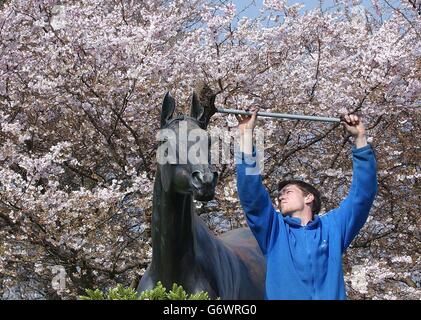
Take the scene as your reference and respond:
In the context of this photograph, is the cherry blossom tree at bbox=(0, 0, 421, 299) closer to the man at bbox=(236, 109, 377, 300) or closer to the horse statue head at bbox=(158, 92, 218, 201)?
the horse statue head at bbox=(158, 92, 218, 201)

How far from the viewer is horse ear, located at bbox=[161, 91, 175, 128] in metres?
4.86

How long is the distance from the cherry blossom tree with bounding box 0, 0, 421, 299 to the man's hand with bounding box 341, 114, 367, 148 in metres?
3.70

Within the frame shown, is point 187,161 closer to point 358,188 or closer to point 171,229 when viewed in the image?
point 171,229

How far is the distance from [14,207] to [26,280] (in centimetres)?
184

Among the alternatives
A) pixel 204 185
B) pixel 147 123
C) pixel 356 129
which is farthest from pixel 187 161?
pixel 147 123

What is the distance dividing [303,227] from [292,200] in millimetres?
169

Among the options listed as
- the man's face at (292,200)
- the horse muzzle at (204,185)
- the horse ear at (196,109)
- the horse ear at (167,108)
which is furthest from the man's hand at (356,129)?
the horse ear at (167,108)

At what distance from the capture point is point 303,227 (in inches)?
158

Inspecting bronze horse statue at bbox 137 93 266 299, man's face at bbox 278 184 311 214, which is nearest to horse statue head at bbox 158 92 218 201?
bronze horse statue at bbox 137 93 266 299

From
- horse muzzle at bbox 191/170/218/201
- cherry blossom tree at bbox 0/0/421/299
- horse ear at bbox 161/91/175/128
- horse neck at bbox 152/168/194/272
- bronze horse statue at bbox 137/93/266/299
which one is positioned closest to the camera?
horse muzzle at bbox 191/170/218/201

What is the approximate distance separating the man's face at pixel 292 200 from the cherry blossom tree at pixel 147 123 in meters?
3.55

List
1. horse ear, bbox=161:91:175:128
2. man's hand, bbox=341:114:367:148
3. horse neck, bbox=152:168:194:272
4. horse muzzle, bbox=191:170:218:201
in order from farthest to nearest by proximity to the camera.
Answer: horse ear, bbox=161:91:175:128
horse neck, bbox=152:168:194:272
horse muzzle, bbox=191:170:218:201
man's hand, bbox=341:114:367:148

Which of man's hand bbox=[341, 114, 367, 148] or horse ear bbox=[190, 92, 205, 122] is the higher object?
horse ear bbox=[190, 92, 205, 122]
